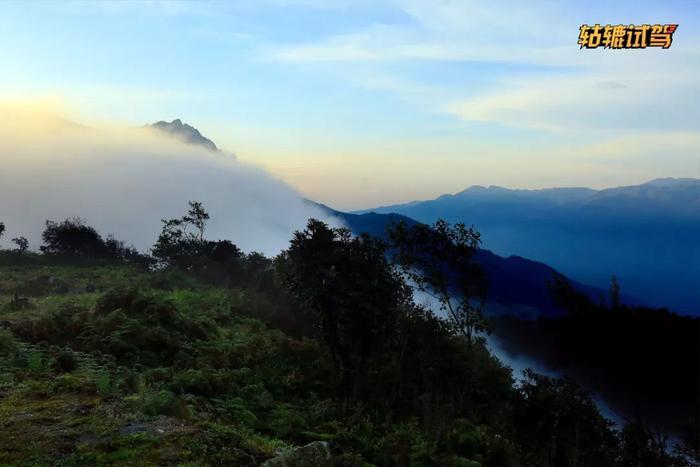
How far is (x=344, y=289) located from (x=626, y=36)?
1960 cm

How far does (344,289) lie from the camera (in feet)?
63.9

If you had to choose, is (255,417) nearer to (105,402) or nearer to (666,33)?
(105,402)

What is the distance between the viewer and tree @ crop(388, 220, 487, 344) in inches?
1300

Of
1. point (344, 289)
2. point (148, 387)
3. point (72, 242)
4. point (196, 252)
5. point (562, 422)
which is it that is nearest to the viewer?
point (148, 387)

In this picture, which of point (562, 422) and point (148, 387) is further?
point (562, 422)

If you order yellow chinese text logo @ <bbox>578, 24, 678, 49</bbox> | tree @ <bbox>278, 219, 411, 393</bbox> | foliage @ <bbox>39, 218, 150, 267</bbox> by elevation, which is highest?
yellow chinese text logo @ <bbox>578, 24, 678, 49</bbox>

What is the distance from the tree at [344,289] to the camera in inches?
770

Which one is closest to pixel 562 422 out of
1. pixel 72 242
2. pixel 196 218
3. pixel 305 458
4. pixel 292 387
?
pixel 292 387

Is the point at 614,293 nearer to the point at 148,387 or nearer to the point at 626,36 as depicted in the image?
the point at 626,36

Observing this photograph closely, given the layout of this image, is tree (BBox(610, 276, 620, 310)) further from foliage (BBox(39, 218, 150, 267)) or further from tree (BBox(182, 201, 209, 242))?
foliage (BBox(39, 218, 150, 267))

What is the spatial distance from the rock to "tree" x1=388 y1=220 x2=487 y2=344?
22.4 m

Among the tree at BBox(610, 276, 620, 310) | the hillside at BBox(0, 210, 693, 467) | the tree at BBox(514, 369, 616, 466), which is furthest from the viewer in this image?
the tree at BBox(610, 276, 620, 310)

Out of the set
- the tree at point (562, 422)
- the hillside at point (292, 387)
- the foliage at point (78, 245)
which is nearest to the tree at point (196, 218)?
the foliage at point (78, 245)

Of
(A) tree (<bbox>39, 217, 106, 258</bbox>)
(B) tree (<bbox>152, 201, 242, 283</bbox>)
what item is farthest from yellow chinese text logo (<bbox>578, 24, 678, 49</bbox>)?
(A) tree (<bbox>39, 217, 106, 258</bbox>)
